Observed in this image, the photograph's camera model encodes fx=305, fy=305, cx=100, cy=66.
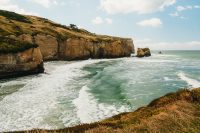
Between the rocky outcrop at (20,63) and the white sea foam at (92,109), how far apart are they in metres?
18.9

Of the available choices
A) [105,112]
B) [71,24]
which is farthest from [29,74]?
[71,24]

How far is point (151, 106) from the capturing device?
15594mm

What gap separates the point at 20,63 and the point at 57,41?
35.7 metres

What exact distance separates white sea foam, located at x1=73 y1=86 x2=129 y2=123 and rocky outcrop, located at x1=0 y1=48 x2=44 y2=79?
745 inches

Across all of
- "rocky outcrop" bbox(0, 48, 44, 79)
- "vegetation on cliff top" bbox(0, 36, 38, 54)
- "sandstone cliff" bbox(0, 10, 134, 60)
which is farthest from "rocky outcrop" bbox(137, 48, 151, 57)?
"vegetation on cliff top" bbox(0, 36, 38, 54)

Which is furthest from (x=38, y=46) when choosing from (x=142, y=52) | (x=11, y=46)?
(x=142, y=52)

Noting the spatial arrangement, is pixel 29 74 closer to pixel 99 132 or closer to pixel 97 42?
pixel 99 132

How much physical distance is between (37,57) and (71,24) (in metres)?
95.2

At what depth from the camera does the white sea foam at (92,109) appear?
21.5 metres

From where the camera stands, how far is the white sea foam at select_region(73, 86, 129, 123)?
2149 centimetres

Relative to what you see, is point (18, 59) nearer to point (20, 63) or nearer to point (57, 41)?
point (20, 63)

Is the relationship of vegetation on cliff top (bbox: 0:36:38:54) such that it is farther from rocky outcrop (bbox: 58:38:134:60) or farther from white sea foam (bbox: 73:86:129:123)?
rocky outcrop (bbox: 58:38:134:60)

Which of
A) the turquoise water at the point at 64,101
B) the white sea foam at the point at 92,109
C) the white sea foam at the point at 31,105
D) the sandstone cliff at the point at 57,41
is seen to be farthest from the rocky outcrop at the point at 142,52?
the white sea foam at the point at 92,109

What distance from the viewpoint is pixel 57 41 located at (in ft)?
265
